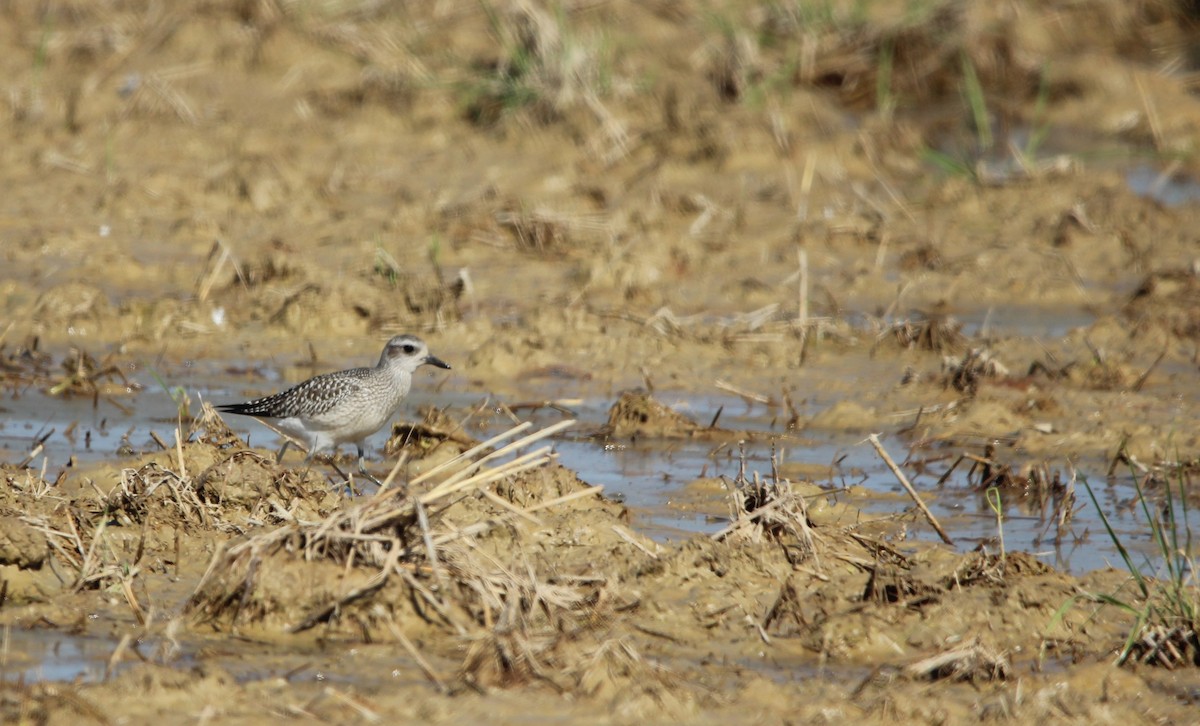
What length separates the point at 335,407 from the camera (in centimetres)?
844

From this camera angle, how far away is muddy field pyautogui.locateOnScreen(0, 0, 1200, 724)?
5773 millimetres

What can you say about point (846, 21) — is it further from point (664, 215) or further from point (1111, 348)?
point (1111, 348)

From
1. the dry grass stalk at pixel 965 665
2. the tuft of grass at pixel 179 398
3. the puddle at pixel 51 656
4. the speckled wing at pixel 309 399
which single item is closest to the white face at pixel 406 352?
the speckled wing at pixel 309 399

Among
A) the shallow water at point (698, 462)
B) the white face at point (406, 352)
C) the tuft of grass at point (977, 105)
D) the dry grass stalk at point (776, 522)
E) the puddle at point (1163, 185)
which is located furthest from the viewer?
the tuft of grass at point (977, 105)

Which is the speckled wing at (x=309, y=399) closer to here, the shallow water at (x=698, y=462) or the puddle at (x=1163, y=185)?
the shallow water at (x=698, y=462)

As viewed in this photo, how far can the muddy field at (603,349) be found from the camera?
5.77 metres

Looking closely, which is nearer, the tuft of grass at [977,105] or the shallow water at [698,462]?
the shallow water at [698,462]

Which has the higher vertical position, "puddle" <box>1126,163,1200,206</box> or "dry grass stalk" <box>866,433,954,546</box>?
"puddle" <box>1126,163,1200,206</box>

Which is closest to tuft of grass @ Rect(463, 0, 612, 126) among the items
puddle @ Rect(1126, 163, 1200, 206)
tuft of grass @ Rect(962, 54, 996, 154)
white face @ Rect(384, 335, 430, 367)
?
tuft of grass @ Rect(962, 54, 996, 154)

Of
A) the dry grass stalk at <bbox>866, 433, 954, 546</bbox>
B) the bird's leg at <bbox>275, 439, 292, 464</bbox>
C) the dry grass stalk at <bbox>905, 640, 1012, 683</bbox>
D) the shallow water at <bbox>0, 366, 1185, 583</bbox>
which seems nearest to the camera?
the dry grass stalk at <bbox>905, 640, 1012, 683</bbox>

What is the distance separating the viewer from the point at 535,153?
1448cm

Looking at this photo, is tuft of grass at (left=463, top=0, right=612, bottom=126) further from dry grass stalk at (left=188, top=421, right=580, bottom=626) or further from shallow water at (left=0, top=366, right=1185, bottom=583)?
dry grass stalk at (left=188, top=421, right=580, bottom=626)

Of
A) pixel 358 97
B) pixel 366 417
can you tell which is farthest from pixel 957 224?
pixel 366 417

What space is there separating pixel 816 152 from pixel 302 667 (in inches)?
393
